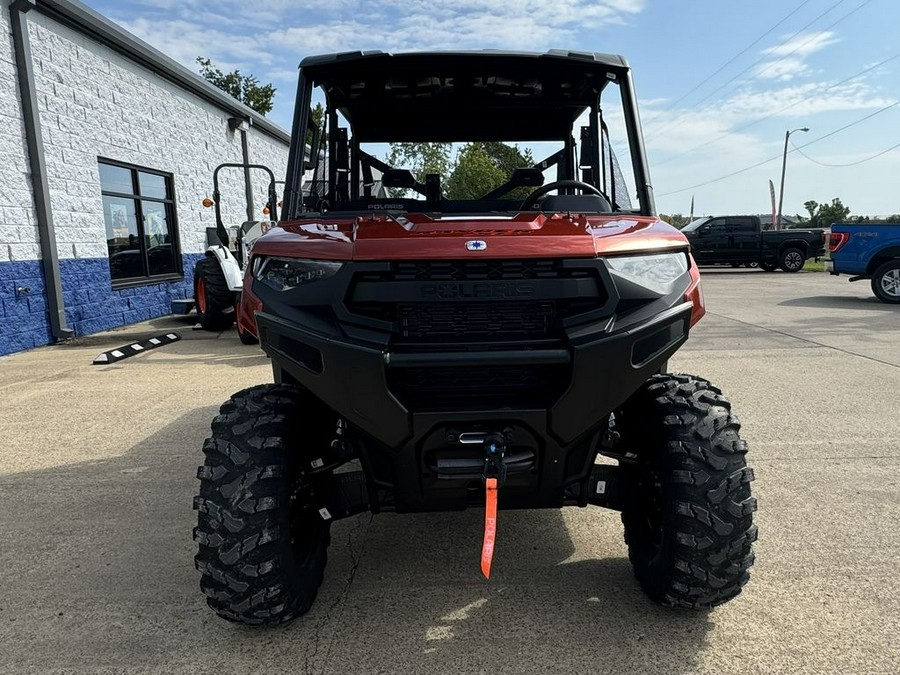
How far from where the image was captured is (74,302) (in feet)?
29.6

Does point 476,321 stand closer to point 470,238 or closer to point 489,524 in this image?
point 470,238

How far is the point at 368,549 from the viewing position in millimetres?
3002

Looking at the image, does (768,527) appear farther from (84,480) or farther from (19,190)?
(19,190)

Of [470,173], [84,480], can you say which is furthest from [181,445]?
[470,173]

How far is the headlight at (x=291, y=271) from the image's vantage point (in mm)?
2121

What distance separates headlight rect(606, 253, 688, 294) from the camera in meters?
2.11

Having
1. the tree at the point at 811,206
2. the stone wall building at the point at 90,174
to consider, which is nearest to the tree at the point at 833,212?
the tree at the point at 811,206

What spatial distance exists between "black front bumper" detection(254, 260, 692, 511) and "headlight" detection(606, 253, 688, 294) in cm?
4

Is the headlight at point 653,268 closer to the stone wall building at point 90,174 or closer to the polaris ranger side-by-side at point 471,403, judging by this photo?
the polaris ranger side-by-side at point 471,403

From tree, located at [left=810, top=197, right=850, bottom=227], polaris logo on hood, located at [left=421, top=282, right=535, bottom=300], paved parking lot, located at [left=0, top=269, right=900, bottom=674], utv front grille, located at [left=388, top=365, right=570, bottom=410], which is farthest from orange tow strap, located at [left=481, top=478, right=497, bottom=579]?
tree, located at [left=810, top=197, right=850, bottom=227]

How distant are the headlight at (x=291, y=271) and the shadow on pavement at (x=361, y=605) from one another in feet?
4.13

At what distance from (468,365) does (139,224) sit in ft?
35.5

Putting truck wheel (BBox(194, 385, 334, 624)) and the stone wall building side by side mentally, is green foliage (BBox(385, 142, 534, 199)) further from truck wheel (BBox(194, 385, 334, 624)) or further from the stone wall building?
the stone wall building

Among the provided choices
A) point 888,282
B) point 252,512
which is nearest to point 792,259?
point 888,282
